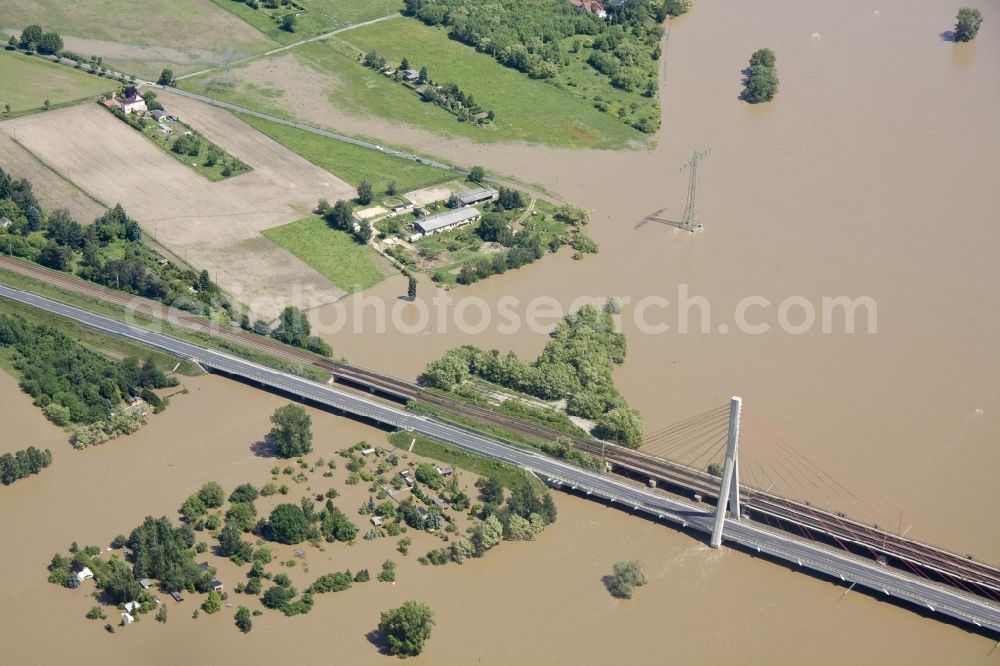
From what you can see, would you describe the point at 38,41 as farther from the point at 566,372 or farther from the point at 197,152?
the point at 566,372

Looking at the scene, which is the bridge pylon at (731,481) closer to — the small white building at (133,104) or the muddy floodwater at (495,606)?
the muddy floodwater at (495,606)

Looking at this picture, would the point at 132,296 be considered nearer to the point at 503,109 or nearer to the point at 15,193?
the point at 15,193

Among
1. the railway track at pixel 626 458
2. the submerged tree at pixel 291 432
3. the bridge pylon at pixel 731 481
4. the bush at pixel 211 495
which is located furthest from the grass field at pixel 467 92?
the bush at pixel 211 495

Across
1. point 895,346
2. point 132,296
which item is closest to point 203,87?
point 132,296

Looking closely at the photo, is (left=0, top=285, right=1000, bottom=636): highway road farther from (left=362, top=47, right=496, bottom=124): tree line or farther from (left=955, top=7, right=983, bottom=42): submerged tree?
(left=955, top=7, right=983, bottom=42): submerged tree

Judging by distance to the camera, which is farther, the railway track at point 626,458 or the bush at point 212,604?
the railway track at point 626,458

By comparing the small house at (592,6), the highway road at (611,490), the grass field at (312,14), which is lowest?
the highway road at (611,490)

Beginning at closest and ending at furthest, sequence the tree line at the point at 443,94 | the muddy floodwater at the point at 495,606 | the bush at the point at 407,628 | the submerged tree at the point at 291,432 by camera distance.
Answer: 1. the bush at the point at 407,628
2. the muddy floodwater at the point at 495,606
3. the submerged tree at the point at 291,432
4. the tree line at the point at 443,94
